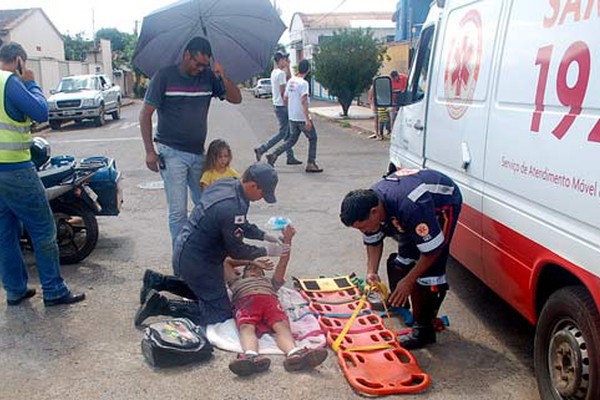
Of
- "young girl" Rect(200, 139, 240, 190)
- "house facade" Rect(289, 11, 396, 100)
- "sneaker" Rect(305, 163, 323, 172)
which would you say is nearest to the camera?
"young girl" Rect(200, 139, 240, 190)

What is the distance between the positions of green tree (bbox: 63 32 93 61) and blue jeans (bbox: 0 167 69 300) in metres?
48.6

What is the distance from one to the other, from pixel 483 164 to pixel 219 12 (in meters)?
2.70

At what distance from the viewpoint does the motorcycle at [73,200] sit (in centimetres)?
575

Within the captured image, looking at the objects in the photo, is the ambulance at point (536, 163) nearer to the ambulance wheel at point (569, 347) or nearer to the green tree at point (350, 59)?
the ambulance wheel at point (569, 347)

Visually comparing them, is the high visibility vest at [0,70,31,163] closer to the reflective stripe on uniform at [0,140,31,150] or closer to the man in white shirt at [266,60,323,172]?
the reflective stripe on uniform at [0,140,31,150]

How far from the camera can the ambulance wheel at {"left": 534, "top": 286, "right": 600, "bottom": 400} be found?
2.79 m

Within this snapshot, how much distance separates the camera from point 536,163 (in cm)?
320

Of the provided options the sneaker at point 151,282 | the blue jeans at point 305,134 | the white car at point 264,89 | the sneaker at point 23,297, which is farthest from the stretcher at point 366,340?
the white car at point 264,89

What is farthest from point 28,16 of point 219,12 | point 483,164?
point 483,164

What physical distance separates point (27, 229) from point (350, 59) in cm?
1894

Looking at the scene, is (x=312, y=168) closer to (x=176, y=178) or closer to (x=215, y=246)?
(x=176, y=178)

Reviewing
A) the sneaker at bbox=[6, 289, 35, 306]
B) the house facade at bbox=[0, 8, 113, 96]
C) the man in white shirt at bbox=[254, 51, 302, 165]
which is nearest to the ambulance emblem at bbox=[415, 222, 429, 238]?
the sneaker at bbox=[6, 289, 35, 306]

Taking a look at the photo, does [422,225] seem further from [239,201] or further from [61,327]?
[61,327]

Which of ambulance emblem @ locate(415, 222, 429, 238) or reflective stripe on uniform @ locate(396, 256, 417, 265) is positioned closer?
ambulance emblem @ locate(415, 222, 429, 238)
